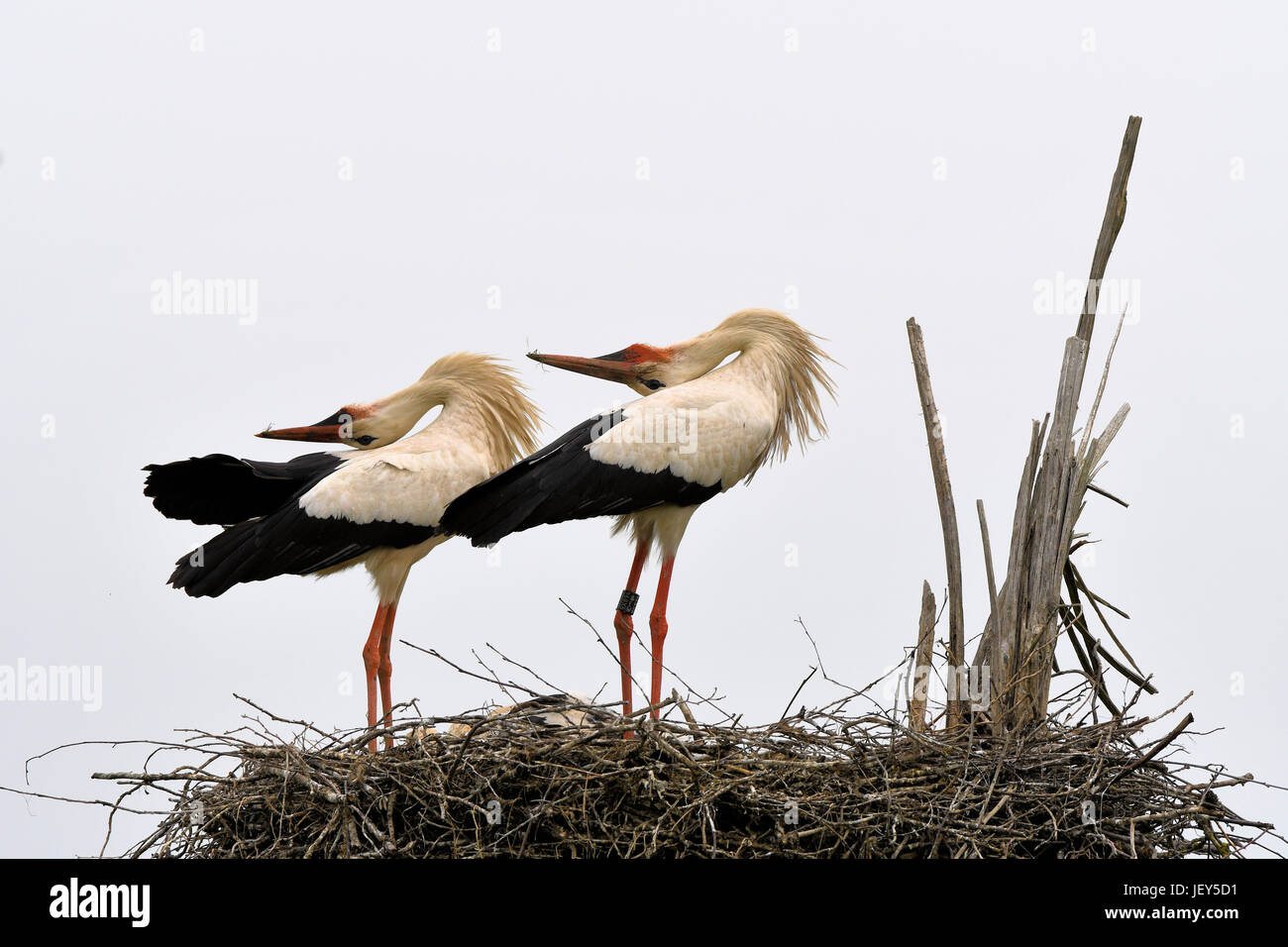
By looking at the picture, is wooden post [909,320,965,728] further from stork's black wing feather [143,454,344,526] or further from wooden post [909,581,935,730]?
stork's black wing feather [143,454,344,526]

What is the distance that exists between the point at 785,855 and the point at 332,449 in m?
2.88

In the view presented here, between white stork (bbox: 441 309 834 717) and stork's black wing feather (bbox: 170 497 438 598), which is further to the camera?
stork's black wing feather (bbox: 170 497 438 598)

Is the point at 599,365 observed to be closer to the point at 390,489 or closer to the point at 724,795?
the point at 390,489

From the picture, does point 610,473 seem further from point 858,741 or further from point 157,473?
point 157,473

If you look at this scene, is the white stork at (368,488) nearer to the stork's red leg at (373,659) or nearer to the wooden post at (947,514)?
the stork's red leg at (373,659)

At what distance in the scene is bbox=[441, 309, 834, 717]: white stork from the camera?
5.67 m

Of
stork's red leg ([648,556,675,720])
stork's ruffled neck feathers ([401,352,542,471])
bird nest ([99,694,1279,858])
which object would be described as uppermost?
stork's ruffled neck feathers ([401,352,542,471])

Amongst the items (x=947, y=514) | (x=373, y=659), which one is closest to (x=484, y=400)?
(x=373, y=659)

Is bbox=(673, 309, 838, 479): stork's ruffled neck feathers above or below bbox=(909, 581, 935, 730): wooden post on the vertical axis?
above

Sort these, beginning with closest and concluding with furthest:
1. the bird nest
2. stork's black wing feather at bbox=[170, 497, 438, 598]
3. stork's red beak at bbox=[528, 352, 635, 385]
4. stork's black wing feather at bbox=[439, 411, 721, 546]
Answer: the bird nest, stork's black wing feather at bbox=[439, 411, 721, 546], stork's black wing feather at bbox=[170, 497, 438, 598], stork's red beak at bbox=[528, 352, 635, 385]

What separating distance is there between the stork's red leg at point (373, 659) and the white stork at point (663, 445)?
890 millimetres

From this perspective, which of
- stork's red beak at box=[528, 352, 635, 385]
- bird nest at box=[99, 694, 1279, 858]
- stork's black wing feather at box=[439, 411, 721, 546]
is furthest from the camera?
stork's red beak at box=[528, 352, 635, 385]

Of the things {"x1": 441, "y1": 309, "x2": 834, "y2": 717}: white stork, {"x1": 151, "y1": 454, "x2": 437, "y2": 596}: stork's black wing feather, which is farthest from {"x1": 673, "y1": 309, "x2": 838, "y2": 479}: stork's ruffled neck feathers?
{"x1": 151, "y1": 454, "x2": 437, "y2": 596}: stork's black wing feather
